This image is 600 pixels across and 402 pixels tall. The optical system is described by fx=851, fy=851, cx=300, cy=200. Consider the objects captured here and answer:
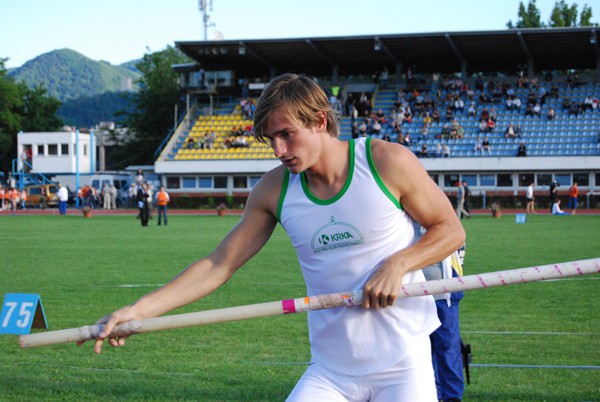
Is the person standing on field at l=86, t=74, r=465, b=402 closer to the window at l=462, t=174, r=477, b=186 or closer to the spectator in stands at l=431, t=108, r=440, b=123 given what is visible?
the window at l=462, t=174, r=477, b=186

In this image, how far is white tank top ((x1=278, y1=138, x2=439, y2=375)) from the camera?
364 cm

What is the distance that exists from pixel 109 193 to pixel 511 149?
2801 cm

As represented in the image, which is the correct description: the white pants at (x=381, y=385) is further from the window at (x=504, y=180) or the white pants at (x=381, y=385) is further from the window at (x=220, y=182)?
the window at (x=220, y=182)

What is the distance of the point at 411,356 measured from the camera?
3660 mm

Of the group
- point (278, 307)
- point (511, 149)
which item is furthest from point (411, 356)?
point (511, 149)

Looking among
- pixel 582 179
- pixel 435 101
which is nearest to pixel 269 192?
pixel 582 179

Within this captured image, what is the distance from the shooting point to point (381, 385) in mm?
3666

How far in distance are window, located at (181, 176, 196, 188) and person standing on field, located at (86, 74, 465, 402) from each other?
54.1 m

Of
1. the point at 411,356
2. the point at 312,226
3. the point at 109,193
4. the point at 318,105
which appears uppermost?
the point at 318,105

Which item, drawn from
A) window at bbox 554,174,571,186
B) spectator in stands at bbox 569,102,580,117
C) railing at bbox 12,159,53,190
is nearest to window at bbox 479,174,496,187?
window at bbox 554,174,571,186

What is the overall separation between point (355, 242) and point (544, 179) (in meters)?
50.4

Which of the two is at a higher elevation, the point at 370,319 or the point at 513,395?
the point at 370,319

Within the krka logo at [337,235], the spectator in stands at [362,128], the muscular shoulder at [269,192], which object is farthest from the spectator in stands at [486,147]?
the krka logo at [337,235]

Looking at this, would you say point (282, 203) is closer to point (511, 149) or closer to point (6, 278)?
point (6, 278)
